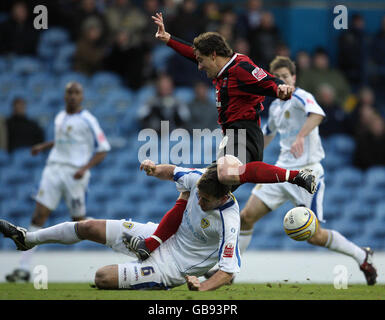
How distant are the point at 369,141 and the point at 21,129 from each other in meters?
6.45

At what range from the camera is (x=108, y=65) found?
13.8 m

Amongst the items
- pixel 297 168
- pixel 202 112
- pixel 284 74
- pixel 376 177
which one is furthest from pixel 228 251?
pixel 376 177

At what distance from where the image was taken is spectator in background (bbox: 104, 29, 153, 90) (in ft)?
44.0

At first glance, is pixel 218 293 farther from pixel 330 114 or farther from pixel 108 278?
pixel 330 114

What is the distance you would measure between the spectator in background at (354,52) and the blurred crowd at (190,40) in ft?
0.07

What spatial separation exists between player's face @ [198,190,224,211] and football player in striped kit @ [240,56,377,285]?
1.90m

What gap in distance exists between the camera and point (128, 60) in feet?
44.5

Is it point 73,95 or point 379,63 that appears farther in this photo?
point 379,63

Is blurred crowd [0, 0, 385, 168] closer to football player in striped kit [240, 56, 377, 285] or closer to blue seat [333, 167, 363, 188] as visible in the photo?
blue seat [333, 167, 363, 188]

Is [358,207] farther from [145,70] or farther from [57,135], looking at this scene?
[57,135]

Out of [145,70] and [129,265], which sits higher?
[145,70]

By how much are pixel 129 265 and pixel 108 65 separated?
341 inches

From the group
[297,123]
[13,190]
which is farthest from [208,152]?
[297,123]

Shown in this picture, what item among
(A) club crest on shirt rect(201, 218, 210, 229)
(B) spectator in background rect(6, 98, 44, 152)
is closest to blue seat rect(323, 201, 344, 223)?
(B) spectator in background rect(6, 98, 44, 152)
